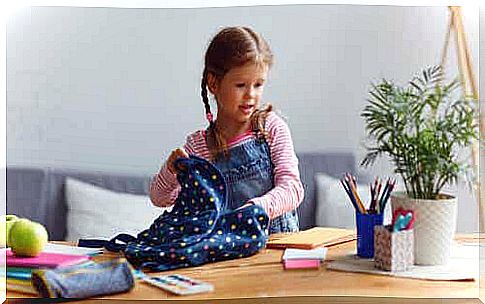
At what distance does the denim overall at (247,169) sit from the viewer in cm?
135

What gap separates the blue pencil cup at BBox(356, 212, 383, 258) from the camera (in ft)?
4.31

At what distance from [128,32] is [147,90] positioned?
9 centimetres

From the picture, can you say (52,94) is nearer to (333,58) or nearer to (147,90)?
(147,90)

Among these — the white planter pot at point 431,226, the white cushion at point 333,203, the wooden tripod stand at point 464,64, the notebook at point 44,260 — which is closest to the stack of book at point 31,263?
the notebook at point 44,260

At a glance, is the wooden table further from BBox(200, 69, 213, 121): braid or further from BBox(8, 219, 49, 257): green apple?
BBox(200, 69, 213, 121): braid

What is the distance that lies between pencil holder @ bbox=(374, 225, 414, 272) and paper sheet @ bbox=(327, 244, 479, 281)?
1 cm

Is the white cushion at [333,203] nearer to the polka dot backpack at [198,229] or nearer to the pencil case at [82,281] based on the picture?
the polka dot backpack at [198,229]

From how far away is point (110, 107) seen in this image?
1.38 metres

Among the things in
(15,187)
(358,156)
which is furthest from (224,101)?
(15,187)

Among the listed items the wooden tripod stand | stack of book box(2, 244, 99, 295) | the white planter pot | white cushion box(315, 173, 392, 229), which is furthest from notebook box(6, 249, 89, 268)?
the wooden tripod stand

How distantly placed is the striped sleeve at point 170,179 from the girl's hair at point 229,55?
13 mm

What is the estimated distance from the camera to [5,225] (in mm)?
1334

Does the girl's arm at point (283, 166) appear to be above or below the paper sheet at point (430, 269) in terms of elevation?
above

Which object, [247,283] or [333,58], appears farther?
[333,58]
